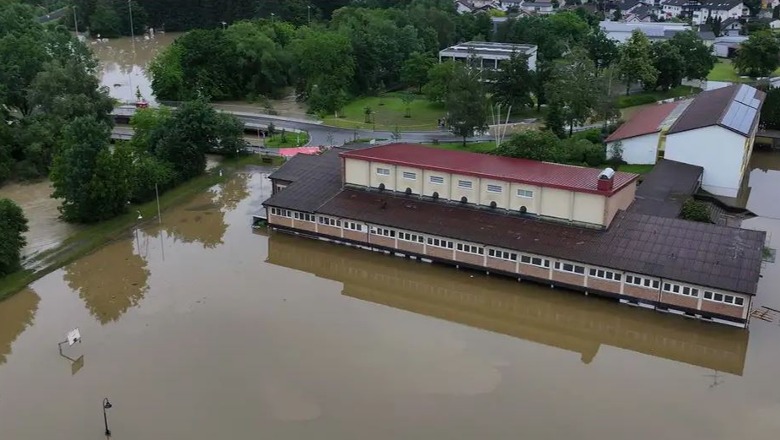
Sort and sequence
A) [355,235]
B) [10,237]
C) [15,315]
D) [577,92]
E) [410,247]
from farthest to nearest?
1. [577,92]
2. [355,235]
3. [410,247]
4. [10,237]
5. [15,315]

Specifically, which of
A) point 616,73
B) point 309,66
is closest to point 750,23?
point 616,73

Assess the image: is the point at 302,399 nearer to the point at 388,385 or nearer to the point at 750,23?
the point at 388,385

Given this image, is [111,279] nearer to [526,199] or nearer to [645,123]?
[526,199]

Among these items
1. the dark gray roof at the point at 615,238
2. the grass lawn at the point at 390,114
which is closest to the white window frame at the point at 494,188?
the dark gray roof at the point at 615,238

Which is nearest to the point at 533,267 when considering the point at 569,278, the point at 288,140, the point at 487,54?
the point at 569,278

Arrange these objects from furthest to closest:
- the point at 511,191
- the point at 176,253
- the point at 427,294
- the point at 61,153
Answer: the point at 61,153 → the point at 176,253 → the point at 511,191 → the point at 427,294
